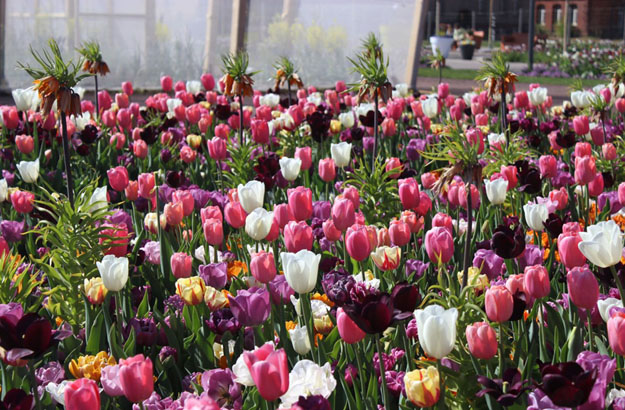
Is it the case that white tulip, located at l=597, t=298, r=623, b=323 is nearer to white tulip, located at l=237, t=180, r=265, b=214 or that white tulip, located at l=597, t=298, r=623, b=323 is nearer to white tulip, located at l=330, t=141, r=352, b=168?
white tulip, located at l=237, t=180, r=265, b=214

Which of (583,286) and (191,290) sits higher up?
(583,286)

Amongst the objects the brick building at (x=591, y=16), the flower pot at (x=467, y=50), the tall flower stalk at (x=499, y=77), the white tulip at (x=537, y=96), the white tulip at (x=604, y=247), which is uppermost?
the brick building at (x=591, y=16)

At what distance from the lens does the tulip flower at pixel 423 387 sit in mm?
1674

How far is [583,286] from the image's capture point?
2014 millimetres

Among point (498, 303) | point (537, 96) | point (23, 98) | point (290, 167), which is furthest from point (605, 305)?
point (537, 96)

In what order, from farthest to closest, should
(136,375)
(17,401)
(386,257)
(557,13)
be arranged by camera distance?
(557,13) < (386,257) < (136,375) < (17,401)

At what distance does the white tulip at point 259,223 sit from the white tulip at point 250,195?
29 cm

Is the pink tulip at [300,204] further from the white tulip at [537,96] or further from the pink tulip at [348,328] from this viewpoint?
the white tulip at [537,96]

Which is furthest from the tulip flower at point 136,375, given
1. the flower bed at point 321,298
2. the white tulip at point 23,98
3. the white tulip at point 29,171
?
the white tulip at point 23,98

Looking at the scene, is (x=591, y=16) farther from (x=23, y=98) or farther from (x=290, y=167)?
(x=290, y=167)

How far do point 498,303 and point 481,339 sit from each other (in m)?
0.17

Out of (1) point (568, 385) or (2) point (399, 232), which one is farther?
(2) point (399, 232)

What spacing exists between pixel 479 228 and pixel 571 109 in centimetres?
379

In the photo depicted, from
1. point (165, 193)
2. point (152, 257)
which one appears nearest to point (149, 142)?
point (165, 193)
